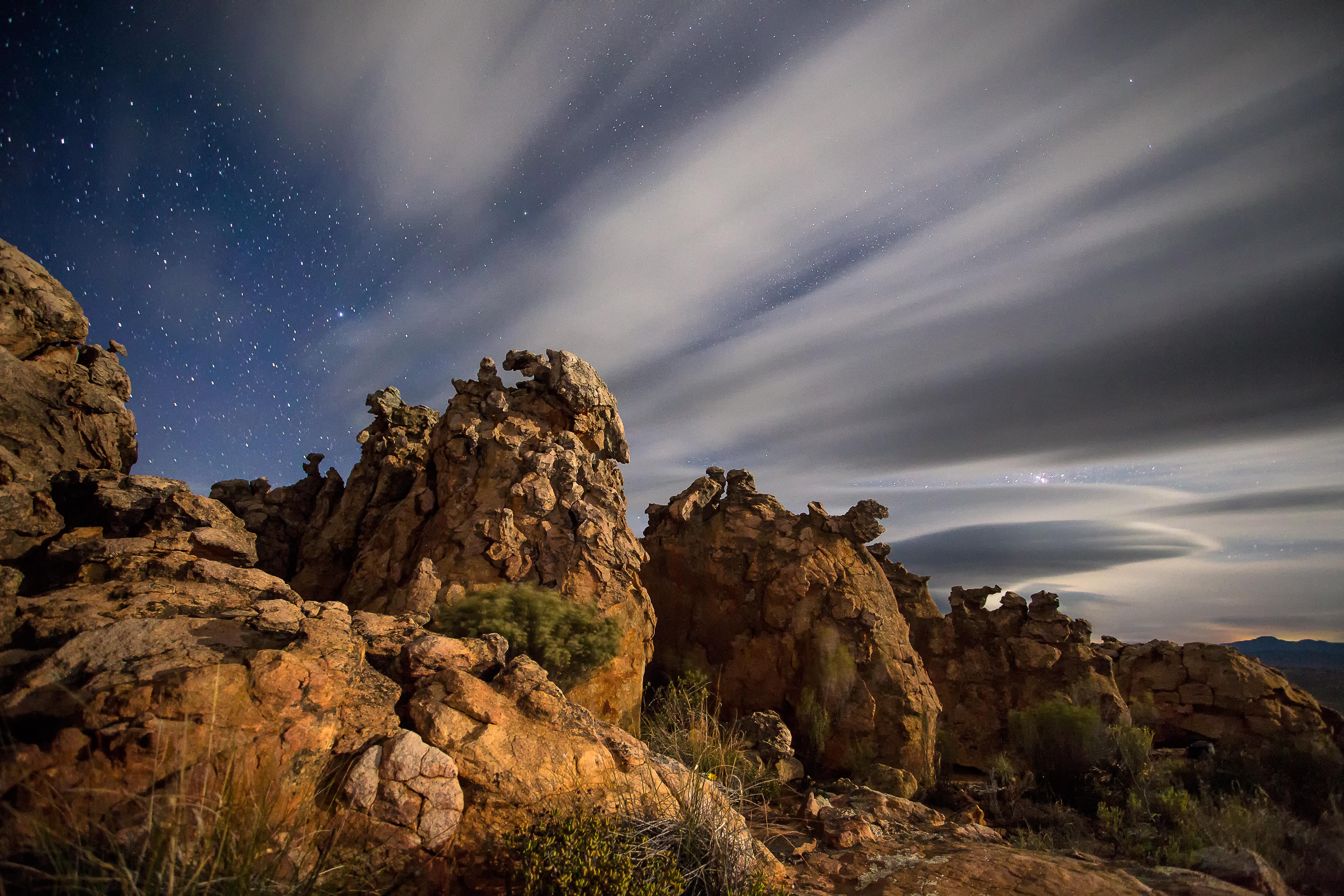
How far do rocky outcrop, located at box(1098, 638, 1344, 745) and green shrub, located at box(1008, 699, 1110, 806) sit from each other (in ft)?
17.2

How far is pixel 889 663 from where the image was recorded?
18.1 metres

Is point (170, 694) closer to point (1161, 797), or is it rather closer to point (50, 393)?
point (50, 393)

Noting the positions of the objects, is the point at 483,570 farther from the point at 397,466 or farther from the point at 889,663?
the point at 889,663

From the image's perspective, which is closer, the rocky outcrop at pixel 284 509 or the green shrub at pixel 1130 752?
the green shrub at pixel 1130 752

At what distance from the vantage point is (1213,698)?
68.6 ft

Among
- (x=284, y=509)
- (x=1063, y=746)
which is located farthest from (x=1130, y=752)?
(x=284, y=509)

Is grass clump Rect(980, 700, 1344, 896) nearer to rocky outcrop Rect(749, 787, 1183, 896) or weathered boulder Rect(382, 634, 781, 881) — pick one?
rocky outcrop Rect(749, 787, 1183, 896)

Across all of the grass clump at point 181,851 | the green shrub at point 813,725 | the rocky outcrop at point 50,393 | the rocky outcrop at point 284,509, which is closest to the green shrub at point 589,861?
the grass clump at point 181,851

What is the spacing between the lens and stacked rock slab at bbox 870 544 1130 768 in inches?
834

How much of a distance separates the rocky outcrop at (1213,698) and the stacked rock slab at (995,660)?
1.79 m

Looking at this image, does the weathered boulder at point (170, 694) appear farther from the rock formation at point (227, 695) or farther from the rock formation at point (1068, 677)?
the rock formation at point (1068, 677)

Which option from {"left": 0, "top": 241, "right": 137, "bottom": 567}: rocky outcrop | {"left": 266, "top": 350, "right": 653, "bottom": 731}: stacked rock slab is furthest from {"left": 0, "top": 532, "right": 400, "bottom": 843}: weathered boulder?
{"left": 266, "top": 350, "right": 653, "bottom": 731}: stacked rock slab

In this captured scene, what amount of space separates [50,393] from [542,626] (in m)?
11.0

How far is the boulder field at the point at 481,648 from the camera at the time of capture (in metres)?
4.37
